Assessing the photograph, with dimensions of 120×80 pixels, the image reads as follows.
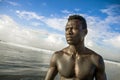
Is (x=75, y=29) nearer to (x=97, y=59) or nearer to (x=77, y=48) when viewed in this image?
(x=77, y=48)

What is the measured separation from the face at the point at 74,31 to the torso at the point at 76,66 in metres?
0.33

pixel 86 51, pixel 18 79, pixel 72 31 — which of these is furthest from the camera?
pixel 18 79

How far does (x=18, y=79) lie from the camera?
49.9 ft

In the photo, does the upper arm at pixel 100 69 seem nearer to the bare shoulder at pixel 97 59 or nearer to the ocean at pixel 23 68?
the bare shoulder at pixel 97 59

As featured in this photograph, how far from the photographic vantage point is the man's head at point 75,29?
12.2ft

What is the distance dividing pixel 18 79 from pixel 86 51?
11.9 m

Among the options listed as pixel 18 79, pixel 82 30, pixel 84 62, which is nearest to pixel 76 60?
pixel 84 62

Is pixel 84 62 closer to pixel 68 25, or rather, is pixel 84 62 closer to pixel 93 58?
pixel 93 58

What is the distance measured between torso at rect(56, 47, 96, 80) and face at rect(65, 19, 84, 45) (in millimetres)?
327

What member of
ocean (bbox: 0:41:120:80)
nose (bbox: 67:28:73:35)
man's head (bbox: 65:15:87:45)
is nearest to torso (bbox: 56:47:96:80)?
man's head (bbox: 65:15:87:45)

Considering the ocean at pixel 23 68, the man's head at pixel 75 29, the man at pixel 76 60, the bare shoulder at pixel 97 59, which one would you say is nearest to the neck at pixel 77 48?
the man at pixel 76 60

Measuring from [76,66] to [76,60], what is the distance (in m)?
0.12

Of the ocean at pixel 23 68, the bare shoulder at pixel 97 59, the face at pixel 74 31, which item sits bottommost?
the ocean at pixel 23 68

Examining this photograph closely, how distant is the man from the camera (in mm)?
3729
